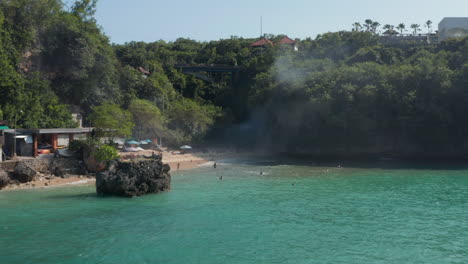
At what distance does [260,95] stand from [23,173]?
113 feet

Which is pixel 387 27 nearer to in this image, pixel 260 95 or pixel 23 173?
pixel 260 95

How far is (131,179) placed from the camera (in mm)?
31484

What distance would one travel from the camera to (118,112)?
45.3 m

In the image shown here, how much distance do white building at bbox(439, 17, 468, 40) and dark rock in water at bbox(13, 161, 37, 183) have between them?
66.8 meters

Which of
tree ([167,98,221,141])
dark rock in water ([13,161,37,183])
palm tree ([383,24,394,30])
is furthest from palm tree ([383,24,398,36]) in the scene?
dark rock in water ([13,161,37,183])

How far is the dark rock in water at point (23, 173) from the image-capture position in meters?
34.4

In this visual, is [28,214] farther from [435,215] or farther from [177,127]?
[177,127]

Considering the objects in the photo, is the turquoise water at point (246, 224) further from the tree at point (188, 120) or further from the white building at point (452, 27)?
the white building at point (452, 27)

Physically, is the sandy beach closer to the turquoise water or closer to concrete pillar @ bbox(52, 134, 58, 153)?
the turquoise water

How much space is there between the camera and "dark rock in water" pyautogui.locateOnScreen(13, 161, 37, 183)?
34375mm

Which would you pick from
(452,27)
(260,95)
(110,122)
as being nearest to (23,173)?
(110,122)

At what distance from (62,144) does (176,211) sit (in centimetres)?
1865

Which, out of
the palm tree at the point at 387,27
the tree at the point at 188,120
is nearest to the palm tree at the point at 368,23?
the palm tree at the point at 387,27

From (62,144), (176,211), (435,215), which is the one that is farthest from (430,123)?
(62,144)
